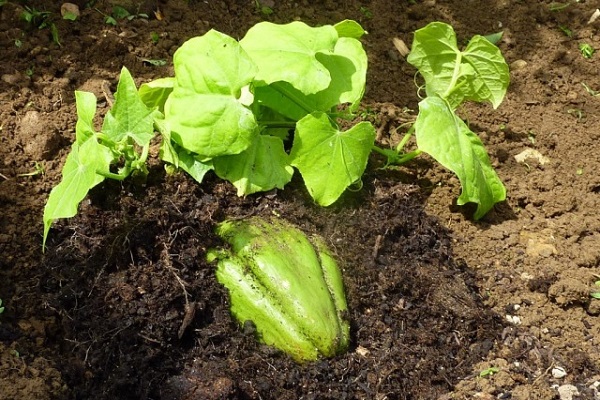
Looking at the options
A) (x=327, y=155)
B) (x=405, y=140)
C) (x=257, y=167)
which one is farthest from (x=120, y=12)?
(x=405, y=140)

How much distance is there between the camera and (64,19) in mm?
3518

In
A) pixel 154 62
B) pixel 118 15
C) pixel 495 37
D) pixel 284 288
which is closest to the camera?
pixel 284 288

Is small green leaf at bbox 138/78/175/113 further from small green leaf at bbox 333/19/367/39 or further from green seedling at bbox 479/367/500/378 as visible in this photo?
green seedling at bbox 479/367/500/378

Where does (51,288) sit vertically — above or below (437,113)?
below

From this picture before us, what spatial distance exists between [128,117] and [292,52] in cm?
64

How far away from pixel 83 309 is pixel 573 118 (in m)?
2.35

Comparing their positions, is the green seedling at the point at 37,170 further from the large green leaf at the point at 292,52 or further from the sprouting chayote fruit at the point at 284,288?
the large green leaf at the point at 292,52

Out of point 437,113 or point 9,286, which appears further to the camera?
point 437,113

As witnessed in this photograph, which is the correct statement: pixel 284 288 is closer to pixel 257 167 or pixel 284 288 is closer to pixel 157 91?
pixel 257 167

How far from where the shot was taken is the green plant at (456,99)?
2993 millimetres

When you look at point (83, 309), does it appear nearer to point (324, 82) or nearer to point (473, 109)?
point (324, 82)

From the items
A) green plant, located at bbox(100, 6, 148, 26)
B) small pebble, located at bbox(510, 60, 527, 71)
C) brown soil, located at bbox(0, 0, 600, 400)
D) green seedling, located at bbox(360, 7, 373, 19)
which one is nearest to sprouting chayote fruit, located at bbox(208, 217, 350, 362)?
brown soil, located at bbox(0, 0, 600, 400)

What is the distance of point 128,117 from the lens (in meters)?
2.71

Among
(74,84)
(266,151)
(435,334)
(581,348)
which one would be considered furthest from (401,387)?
(74,84)
